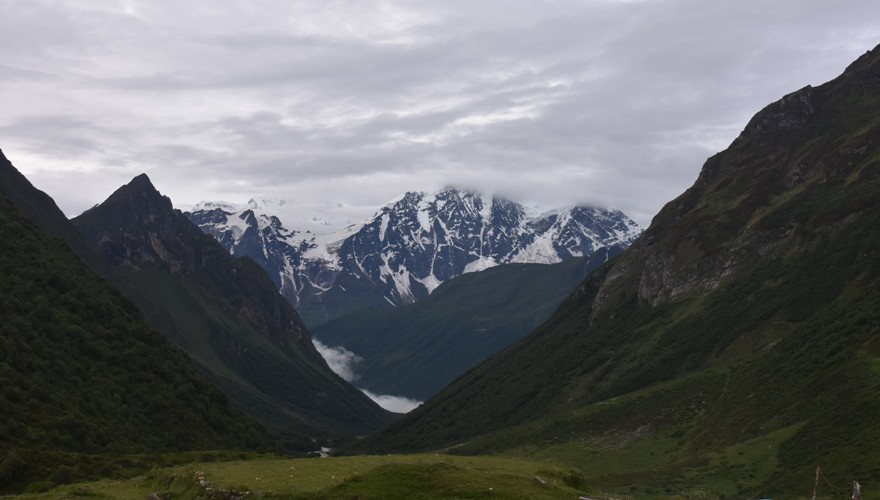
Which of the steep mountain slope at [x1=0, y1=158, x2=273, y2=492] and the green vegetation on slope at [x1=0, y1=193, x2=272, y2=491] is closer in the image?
the green vegetation on slope at [x1=0, y1=193, x2=272, y2=491]

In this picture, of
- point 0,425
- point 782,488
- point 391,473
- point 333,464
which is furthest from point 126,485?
point 782,488

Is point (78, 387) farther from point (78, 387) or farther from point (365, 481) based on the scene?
point (365, 481)

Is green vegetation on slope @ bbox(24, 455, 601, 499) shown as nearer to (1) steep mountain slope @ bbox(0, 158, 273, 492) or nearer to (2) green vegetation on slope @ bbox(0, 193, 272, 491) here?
(1) steep mountain slope @ bbox(0, 158, 273, 492)

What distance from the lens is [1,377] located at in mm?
143250

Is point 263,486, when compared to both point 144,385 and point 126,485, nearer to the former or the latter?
point 126,485

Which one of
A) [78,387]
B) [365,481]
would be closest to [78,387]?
[78,387]

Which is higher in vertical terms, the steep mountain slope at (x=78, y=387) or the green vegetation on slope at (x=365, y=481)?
the steep mountain slope at (x=78, y=387)

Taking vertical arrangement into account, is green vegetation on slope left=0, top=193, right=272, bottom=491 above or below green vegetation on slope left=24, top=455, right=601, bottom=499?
above

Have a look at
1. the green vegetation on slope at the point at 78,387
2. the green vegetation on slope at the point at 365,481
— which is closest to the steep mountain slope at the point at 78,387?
the green vegetation on slope at the point at 78,387

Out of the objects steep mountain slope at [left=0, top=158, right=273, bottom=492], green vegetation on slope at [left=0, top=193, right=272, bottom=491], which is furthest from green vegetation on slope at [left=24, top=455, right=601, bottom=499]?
green vegetation on slope at [left=0, top=193, right=272, bottom=491]

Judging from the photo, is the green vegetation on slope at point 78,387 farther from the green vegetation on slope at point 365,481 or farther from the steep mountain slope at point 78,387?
the green vegetation on slope at point 365,481

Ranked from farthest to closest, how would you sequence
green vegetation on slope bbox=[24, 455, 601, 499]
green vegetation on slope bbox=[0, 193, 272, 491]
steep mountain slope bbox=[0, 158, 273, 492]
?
steep mountain slope bbox=[0, 158, 273, 492] → green vegetation on slope bbox=[0, 193, 272, 491] → green vegetation on slope bbox=[24, 455, 601, 499]

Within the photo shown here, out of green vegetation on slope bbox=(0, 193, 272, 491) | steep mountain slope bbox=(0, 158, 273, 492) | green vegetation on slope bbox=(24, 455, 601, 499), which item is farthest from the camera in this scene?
steep mountain slope bbox=(0, 158, 273, 492)

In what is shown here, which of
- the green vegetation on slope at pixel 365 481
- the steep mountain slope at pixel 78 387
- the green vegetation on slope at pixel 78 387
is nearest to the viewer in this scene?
the green vegetation on slope at pixel 365 481
